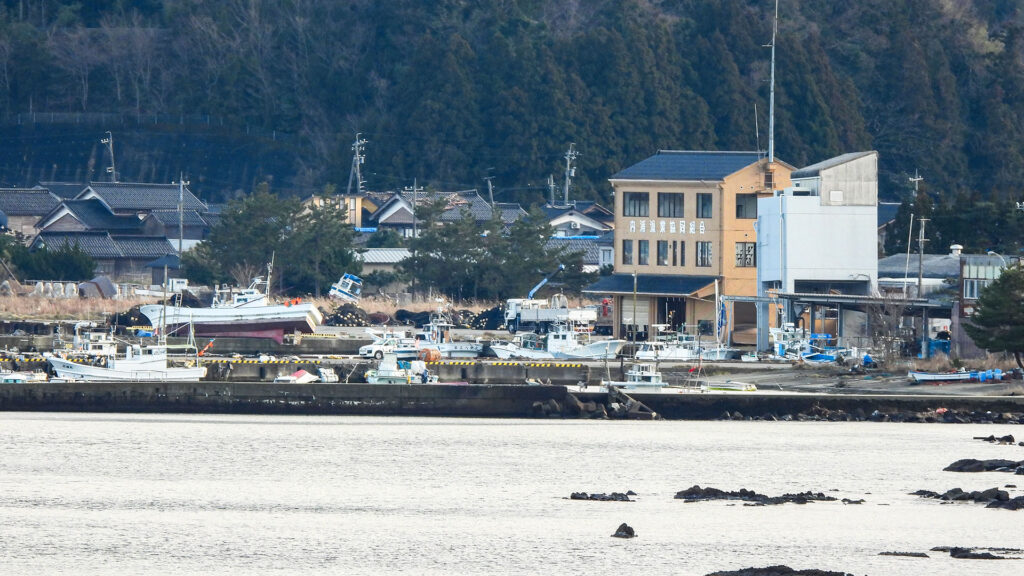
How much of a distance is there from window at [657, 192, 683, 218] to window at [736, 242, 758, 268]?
6.50 ft

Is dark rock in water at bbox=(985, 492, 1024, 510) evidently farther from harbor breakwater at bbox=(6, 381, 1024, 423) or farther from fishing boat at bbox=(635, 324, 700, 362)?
fishing boat at bbox=(635, 324, 700, 362)

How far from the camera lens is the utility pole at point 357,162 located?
258 ft

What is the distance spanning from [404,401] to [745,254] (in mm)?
17657

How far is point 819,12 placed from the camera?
87438mm

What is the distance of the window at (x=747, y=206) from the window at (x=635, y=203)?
107 inches

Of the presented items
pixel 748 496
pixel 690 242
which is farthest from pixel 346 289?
pixel 748 496

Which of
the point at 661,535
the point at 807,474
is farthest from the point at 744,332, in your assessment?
the point at 661,535

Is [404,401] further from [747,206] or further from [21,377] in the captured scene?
[747,206]

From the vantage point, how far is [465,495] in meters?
25.1

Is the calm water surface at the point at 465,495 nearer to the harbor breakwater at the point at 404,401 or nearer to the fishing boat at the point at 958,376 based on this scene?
the harbor breakwater at the point at 404,401

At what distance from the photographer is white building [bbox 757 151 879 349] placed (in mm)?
46312

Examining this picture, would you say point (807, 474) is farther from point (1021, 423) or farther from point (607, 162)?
point (607, 162)

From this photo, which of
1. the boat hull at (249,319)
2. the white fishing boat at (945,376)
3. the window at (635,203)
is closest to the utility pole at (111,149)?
the boat hull at (249,319)

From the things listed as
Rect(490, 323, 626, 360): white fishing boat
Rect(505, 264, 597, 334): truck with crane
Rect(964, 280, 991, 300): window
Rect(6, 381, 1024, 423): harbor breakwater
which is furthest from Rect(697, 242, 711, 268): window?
Rect(6, 381, 1024, 423): harbor breakwater
